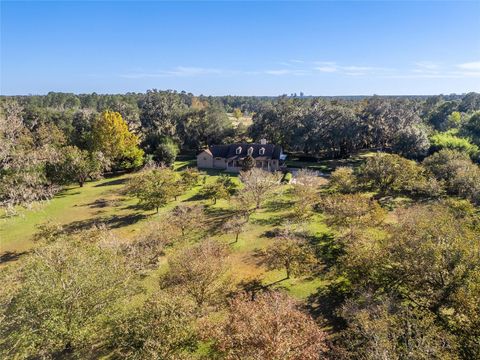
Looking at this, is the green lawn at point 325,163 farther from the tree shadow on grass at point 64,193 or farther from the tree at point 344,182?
the tree shadow on grass at point 64,193

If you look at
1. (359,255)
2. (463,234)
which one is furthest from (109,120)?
(463,234)

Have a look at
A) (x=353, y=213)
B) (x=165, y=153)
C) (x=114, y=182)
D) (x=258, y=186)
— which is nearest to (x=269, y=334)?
(x=353, y=213)

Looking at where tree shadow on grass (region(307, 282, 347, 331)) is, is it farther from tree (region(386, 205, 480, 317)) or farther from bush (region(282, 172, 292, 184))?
bush (region(282, 172, 292, 184))

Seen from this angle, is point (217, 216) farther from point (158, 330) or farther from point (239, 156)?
point (239, 156)

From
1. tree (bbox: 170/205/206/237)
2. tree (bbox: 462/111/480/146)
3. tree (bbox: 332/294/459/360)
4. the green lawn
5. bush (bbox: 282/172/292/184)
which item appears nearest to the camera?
tree (bbox: 332/294/459/360)

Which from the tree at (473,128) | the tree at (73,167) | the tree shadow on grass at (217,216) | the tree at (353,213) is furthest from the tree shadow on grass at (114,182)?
the tree at (473,128)

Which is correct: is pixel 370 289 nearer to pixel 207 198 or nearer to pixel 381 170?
pixel 381 170

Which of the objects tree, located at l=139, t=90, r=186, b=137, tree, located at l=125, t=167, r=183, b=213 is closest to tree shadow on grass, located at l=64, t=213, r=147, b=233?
tree, located at l=125, t=167, r=183, b=213
